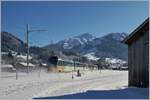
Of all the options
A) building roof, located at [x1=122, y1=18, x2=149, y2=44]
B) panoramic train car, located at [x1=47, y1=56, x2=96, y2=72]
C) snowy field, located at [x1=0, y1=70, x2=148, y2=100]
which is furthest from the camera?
panoramic train car, located at [x1=47, y1=56, x2=96, y2=72]

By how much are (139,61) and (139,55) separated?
47cm

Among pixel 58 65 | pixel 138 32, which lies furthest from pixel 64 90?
pixel 58 65

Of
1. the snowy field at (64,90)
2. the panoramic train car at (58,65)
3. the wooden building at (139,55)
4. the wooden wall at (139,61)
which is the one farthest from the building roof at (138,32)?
the panoramic train car at (58,65)

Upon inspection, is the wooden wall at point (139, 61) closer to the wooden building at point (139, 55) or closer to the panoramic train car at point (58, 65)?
the wooden building at point (139, 55)

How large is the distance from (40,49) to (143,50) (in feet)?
501

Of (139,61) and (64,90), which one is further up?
(139,61)

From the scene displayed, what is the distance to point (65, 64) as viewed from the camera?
7350cm

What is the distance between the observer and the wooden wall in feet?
83.7

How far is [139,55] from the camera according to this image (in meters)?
26.9

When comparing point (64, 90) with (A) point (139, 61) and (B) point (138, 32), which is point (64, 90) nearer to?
(A) point (139, 61)

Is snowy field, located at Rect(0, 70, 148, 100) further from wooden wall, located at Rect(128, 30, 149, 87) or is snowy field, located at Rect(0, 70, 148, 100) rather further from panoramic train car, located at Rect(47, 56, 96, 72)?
panoramic train car, located at Rect(47, 56, 96, 72)

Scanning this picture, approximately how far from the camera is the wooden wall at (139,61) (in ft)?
83.7

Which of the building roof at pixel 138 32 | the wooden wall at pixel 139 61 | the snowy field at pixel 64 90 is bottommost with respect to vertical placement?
the snowy field at pixel 64 90

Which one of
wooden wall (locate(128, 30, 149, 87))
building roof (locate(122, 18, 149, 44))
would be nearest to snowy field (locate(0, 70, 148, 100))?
wooden wall (locate(128, 30, 149, 87))
